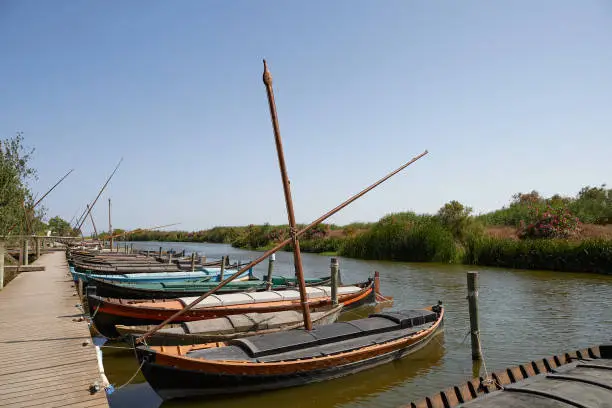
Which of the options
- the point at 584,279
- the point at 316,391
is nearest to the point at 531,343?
the point at 316,391

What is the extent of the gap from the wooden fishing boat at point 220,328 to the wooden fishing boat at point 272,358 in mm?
902

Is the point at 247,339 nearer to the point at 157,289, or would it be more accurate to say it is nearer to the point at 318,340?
the point at 318,340

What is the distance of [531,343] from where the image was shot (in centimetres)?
1318

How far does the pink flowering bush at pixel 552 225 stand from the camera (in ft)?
114

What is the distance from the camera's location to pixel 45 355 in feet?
30.0

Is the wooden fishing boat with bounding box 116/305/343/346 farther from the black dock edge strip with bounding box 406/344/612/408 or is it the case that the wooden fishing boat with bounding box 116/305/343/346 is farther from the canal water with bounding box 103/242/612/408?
the black dock edge strip with bounding box 406/344/612/408

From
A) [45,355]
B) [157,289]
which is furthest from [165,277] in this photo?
[45,355]

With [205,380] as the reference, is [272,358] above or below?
above

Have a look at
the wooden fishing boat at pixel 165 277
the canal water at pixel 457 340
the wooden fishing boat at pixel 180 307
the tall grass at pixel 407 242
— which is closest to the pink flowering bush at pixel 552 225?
the tall grass at pixel 407 242

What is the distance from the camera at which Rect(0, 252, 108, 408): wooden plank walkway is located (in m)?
7.07

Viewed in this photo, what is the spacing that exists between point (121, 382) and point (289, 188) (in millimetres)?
6205

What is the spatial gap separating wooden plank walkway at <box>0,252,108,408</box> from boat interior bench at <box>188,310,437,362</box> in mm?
2177

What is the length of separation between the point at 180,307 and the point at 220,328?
3.25m

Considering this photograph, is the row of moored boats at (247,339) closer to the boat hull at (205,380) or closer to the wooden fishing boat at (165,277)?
the boat hull at (205,380)
